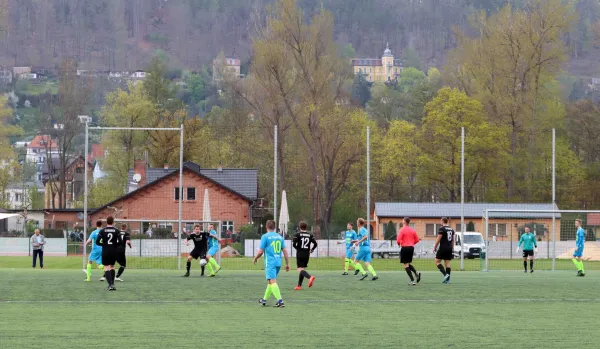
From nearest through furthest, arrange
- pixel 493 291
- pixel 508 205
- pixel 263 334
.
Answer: pixel 263 334
pixel 493 291
pixel 508 205

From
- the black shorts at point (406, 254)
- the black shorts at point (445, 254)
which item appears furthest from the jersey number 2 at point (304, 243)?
the black shorts at point (445, 254)

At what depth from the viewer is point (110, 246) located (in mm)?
27281

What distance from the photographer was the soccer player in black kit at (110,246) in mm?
27109

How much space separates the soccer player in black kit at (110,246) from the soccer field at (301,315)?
531mm

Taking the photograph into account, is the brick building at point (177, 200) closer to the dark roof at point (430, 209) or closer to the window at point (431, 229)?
the dark roof at point (430, 209)

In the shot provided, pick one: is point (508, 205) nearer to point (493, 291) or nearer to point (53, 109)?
point (493, 291)

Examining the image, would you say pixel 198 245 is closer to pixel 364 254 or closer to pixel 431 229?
pixel 364 254

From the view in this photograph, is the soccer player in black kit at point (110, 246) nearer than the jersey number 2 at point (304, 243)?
Yes

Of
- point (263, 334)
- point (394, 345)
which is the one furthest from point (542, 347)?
point (263, 334)

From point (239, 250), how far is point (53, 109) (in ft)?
216

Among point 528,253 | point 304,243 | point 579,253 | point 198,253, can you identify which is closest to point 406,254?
point 304,243

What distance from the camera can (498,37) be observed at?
79.9 metres

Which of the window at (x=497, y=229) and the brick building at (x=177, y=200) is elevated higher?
the brick building at (x=177, y=200)

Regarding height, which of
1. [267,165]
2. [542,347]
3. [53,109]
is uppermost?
[53,109]
